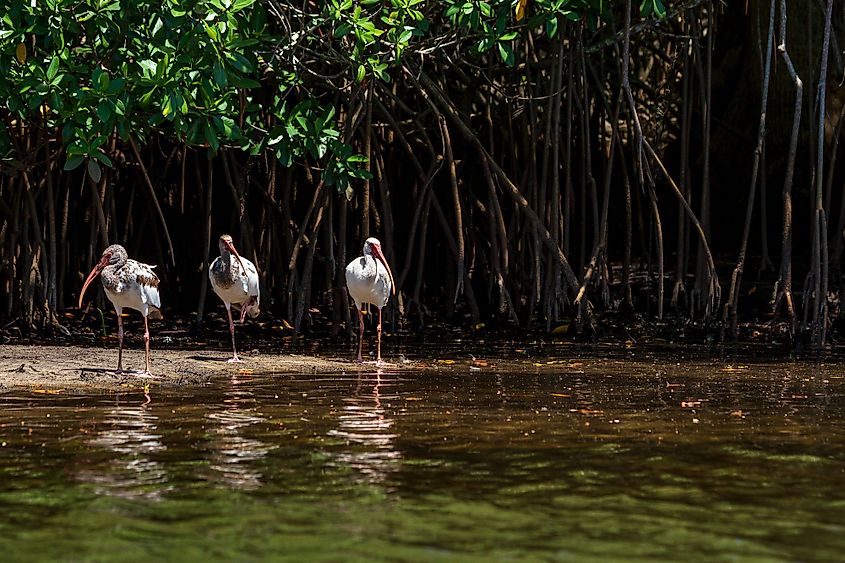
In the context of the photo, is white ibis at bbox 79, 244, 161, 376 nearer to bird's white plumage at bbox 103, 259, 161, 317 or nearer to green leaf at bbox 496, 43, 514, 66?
bird's white plumage at bbox 103, 259, 161, 317

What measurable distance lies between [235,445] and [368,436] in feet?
1.55

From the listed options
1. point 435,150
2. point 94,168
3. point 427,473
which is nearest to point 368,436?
point 427,473

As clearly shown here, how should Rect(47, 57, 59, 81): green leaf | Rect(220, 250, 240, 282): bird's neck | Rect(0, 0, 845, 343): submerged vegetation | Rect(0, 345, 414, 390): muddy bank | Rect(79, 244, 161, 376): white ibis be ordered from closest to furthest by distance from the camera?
Rect(0, 345, 414, 390): muddy bank
Rect(47, 57, 59, 81): green leaf
Rect(0, 0, 845, 343): submerged vegetation
Rect(79, 244, 161, 376): white ibis
Rect(220, 250, 240, 282): bird's neck

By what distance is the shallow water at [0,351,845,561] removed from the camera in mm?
3127

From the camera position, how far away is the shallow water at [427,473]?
10.3 feet

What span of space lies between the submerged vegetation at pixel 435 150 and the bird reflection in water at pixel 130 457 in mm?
2224

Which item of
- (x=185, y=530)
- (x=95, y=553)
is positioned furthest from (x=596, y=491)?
(x=95, y=553)

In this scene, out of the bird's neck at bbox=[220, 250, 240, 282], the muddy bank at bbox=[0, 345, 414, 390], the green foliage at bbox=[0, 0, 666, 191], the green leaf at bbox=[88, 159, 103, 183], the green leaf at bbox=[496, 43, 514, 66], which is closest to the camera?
the muddy bank at bbox=[0, 345, 414, 390]

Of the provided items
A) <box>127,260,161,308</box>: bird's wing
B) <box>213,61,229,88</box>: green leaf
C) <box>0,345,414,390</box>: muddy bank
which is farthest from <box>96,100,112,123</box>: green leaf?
<box>0,345,414,390</box>: muddy bank

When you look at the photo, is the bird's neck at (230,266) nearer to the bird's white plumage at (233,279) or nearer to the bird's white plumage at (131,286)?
the bird's white plumage at (233,279)

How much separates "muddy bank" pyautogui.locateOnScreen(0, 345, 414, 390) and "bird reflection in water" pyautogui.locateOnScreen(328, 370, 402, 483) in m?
1.11

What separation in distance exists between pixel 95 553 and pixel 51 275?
23.1 feet

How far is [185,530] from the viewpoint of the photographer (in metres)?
3.24

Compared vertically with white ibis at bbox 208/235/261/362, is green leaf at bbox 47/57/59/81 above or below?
above
